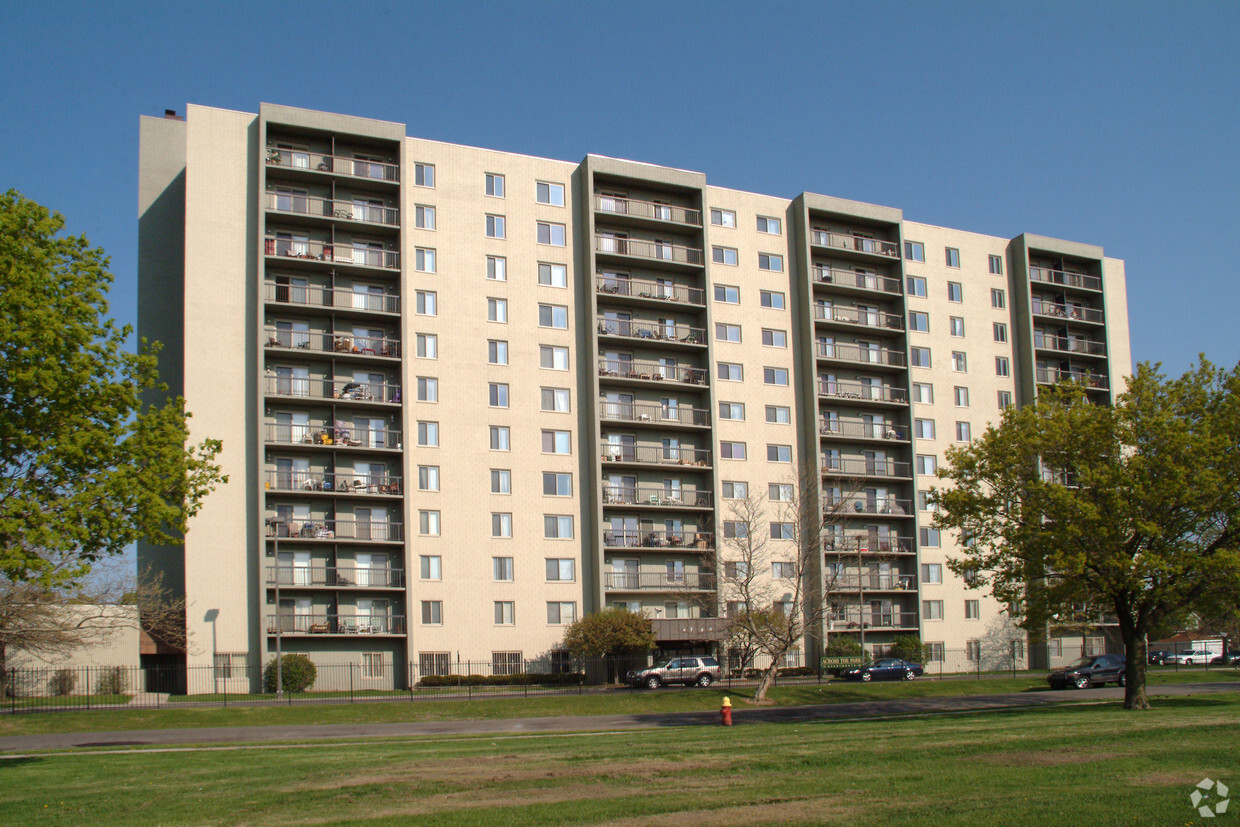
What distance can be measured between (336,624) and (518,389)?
1683 cm

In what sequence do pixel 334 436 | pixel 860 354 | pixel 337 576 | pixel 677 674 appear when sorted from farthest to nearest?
pixel 860 354, pixel 334 436, pixel 337 576, pixel 677 674

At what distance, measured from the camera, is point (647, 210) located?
65062 millimetres

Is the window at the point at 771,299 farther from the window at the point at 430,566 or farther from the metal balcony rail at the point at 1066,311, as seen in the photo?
the window at the point at 430,566

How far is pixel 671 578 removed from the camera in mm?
61562

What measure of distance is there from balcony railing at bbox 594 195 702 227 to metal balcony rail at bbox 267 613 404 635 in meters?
27.8

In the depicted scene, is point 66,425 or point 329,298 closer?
point 66,425

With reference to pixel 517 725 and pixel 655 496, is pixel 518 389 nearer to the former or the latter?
pixel 655 496

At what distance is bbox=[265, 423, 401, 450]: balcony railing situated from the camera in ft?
177

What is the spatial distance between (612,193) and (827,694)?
112 feet

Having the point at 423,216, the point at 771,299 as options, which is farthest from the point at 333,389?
the point at 771,299

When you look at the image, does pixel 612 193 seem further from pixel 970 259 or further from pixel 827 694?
pixel 827 694

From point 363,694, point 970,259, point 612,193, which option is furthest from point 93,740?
point 970,259

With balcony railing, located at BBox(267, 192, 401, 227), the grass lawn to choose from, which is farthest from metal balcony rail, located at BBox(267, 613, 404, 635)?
the grass lawn

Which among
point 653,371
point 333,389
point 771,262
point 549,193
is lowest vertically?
point 333,389
